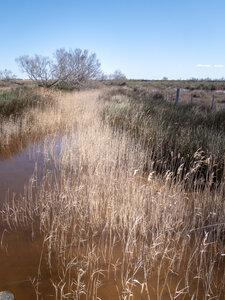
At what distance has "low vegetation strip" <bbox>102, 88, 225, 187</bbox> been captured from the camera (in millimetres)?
4289

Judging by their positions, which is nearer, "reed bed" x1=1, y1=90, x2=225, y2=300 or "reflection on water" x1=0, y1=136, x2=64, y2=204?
"reed bed" x1=1, y1=90, x2=225, y2=300

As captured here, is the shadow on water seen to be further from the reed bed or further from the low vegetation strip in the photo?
Result: the low vegetation strip

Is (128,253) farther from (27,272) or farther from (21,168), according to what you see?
(21,168)

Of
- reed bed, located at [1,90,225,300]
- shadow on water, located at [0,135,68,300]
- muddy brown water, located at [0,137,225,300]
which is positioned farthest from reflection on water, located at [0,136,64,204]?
reed bed, located at [1,90,225,300]

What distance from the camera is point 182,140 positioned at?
546 cm

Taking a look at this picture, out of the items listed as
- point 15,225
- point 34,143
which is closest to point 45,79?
point 34,143

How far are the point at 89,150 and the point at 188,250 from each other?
3089mm

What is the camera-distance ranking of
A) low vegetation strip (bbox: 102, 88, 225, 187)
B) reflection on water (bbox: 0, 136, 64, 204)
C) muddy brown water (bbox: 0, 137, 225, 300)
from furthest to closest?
low vegetation strip (bbox: 102, 88, 225, 187)
reflection on water (bbox: 0, 136, 64, 204)
muddy brown water (bbox: 0, 137, 225, 300)

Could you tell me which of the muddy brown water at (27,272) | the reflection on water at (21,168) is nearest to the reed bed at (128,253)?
the muddy brown water at (27,272)

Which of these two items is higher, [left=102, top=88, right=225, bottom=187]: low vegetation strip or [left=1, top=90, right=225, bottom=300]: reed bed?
[left=102, top=88, right=225, bottom=187]: low vegetation strip

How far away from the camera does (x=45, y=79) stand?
19016 mm

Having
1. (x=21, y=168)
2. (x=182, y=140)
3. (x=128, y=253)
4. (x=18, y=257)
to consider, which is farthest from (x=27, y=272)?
(x=182, y=140)

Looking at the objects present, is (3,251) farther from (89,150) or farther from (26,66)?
(26,66)

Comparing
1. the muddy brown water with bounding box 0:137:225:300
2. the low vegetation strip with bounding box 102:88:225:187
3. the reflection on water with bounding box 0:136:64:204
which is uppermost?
the low vegetation strip with bounding box 102:88:225:187
